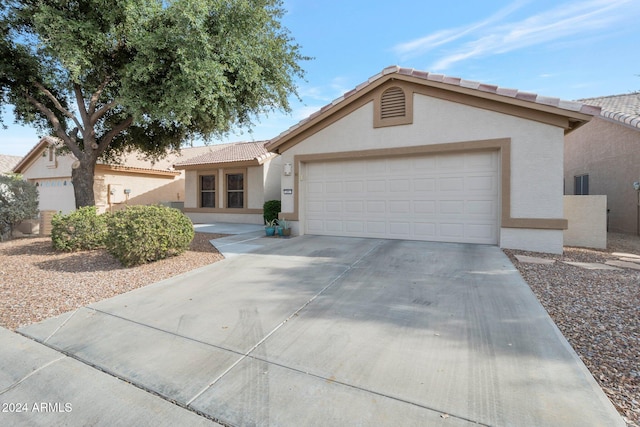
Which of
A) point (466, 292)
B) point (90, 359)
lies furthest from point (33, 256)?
point (466, 292)

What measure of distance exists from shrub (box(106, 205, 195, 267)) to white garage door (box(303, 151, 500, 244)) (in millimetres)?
4508

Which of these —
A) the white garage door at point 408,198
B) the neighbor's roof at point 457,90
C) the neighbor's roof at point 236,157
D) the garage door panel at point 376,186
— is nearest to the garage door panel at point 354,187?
the white garage door at point 408,198

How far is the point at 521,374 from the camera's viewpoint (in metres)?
2.59

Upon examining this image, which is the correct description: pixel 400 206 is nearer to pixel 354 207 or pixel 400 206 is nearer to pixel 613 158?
pixel 354 207

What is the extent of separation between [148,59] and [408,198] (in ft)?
25.3

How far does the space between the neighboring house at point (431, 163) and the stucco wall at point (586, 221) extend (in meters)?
1.89

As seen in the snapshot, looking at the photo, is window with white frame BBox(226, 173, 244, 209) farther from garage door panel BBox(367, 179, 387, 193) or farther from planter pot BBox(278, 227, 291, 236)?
garage door panel BBox(367, 179, 387, 193)

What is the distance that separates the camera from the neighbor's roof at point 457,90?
22.4 ft

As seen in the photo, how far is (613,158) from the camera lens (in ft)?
39.3

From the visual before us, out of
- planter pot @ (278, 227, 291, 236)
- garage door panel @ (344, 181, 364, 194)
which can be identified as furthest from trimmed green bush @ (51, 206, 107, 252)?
garage door panel @ (344, 181, 364, 194)

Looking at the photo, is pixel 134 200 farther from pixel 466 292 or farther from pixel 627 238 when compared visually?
pixel 627 238

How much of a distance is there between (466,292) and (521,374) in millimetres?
2073

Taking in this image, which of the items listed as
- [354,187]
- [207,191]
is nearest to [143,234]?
[354,187]

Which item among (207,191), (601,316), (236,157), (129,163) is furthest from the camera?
(129,163)
